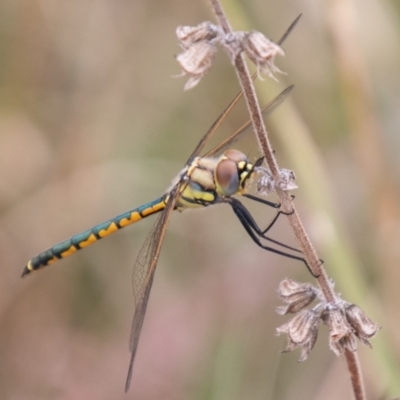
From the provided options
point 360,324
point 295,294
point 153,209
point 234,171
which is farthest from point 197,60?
point 153,209

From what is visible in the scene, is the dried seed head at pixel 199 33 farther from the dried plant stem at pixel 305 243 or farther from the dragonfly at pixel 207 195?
the dragonfly at pixel 207 195

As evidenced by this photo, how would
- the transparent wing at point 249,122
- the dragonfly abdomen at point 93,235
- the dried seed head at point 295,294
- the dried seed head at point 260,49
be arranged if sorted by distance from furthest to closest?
1. the dragonfly abdomen at point 93,235
2. the transparent wing at point 249,122
3. the dried seed head at point 295,294
4. the dried seed head at point 260,49

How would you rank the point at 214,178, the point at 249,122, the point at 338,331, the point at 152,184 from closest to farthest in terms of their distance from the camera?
the point at 338,331 < the point at 214,178 < the point at 249,122 < the point at 152,184

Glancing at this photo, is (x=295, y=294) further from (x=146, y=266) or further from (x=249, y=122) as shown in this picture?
(x=249, y=122)

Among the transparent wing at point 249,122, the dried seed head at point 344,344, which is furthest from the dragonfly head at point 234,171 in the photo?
the dried seed head at point 344,344

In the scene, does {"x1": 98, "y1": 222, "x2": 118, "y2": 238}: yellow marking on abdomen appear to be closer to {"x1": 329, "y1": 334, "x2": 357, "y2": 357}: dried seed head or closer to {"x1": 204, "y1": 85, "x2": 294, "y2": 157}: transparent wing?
{"x1": 204, "y1": 85, "x2": 294, "y2": 157}: transparent wing
